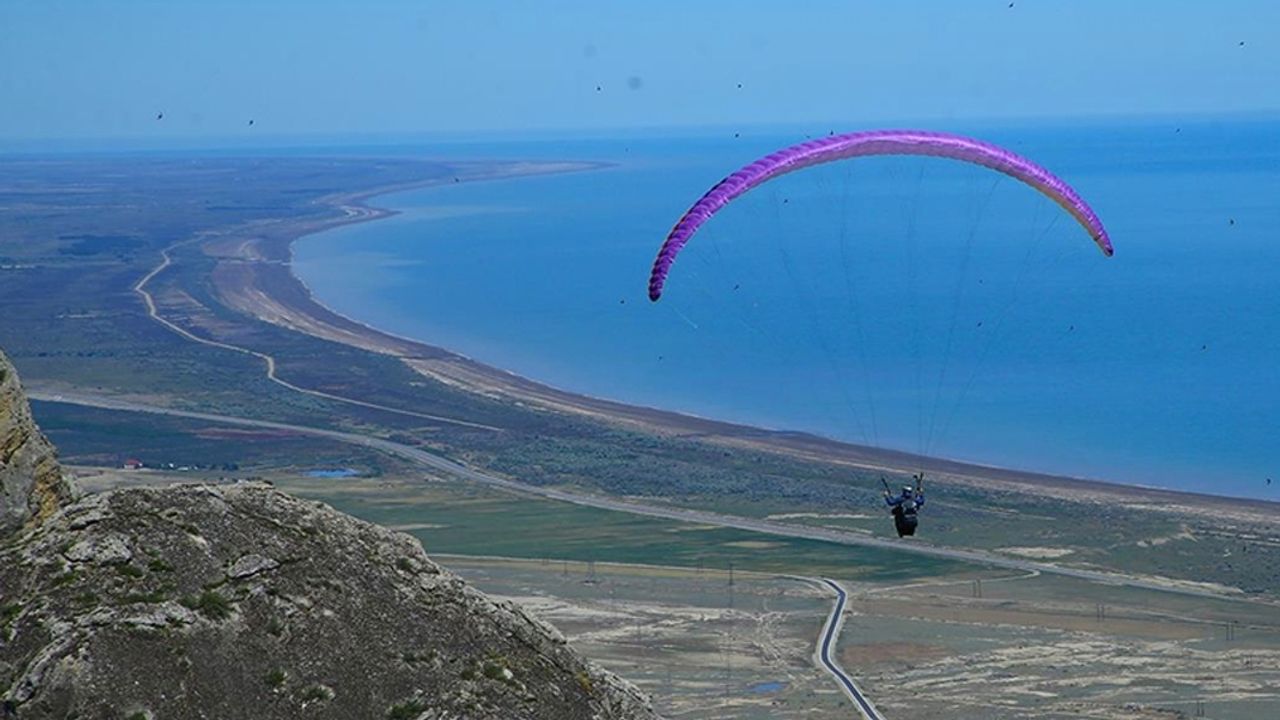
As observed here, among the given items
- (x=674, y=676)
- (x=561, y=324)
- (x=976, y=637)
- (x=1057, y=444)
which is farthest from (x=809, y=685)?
(x=561, y=324)

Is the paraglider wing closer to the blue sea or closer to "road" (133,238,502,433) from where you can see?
the blue sea

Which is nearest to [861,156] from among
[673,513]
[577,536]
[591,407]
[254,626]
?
[254,626]

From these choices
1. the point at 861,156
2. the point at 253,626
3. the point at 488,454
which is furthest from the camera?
the point at 488,454

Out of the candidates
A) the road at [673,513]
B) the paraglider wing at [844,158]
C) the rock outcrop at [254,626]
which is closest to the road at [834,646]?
the road at [673,513]

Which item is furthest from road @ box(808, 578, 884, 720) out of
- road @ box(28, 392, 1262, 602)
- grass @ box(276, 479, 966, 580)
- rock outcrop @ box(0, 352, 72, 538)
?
rock outcrop @ box(0, 352, 72, 538)

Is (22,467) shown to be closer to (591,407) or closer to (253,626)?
(253,626)

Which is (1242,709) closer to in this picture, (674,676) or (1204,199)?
(674,676)
